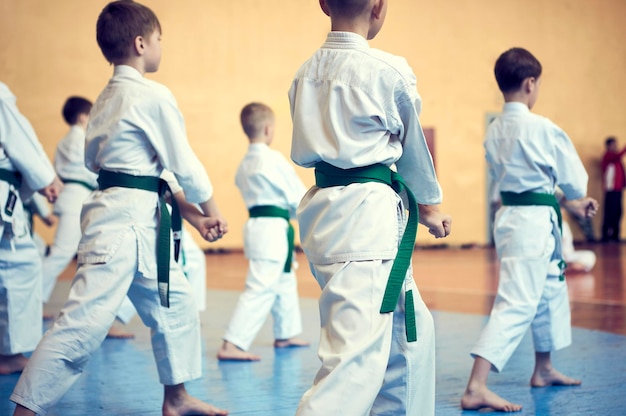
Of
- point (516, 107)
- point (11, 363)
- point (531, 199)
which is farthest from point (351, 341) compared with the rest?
point (11, 363)

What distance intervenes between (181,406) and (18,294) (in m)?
1.24

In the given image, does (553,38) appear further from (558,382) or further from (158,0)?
(558,382)

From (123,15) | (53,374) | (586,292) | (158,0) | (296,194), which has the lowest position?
(586,292)

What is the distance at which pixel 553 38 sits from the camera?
14297 mm

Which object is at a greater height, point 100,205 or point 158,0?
point 158,0

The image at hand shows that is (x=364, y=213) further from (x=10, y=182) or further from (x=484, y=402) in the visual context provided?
(x=10, y=182)

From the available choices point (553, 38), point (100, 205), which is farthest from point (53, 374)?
point (553, 38)

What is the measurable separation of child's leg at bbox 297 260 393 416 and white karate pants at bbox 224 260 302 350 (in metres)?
2.38

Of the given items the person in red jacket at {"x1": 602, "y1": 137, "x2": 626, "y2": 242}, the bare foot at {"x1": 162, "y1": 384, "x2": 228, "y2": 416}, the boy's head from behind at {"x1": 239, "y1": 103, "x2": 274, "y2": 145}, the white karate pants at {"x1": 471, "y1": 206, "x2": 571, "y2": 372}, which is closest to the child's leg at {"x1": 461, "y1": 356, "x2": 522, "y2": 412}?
the white karate pants at {"x1": 471, "y1": 206, "x2": 571, "y2": 372}

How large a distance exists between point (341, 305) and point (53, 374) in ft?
3.73

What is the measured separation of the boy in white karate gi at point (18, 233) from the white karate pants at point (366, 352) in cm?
204

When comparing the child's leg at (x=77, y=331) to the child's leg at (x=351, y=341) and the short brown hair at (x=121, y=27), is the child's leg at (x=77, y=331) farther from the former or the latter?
the child's leg at (x=351, y=341)

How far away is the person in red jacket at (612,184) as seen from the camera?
13914 mm

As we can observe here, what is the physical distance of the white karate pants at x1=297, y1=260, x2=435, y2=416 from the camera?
1.95 meters
